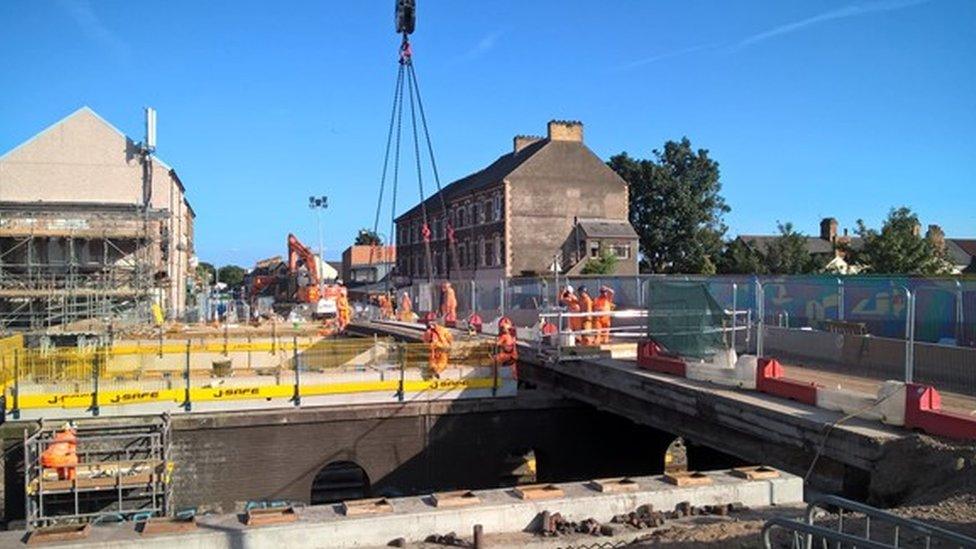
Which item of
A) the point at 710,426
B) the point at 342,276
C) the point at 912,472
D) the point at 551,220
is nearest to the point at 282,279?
the point at 551,220

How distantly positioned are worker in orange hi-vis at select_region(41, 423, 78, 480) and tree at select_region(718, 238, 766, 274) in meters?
44.1

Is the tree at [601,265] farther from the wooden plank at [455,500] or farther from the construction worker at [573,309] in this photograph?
the wooden plank at [455,500]

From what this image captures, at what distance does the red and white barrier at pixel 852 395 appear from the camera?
880 cm

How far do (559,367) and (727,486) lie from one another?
8588 mm

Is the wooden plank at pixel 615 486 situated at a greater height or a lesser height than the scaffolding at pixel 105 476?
greater

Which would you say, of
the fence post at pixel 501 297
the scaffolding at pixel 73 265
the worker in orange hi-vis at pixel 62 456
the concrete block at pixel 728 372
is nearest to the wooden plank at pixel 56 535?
the worker in orange hi-vis at pixel 62 456

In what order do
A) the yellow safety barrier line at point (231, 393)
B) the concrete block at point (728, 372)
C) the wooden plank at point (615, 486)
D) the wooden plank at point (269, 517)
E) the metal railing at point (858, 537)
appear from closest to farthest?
the metal railing at point (858, 537), the wooden plank at point (269, 517), the wooden plank at point (615, 486), the concrete block at point (728, 372), the yellow safety barrier line at point (231, 393)

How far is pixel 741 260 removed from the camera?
54.8 meters

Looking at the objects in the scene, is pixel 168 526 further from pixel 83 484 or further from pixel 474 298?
pixel 474 298

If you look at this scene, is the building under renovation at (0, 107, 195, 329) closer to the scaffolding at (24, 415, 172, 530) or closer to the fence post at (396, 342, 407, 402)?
the scaffolding at (24, 415, 172, 530)

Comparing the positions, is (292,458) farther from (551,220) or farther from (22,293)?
(551,220)

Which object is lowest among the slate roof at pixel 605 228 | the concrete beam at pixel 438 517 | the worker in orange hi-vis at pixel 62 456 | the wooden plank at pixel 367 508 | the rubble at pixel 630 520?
the worker in orange hi-vis at pixel 62 456

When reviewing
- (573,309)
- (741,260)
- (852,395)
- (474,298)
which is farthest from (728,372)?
(741,260)

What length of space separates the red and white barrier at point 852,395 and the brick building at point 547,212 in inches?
1449
